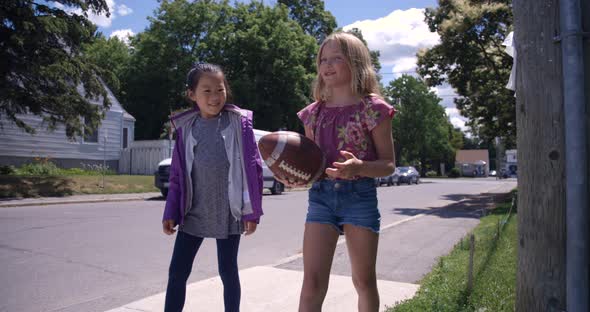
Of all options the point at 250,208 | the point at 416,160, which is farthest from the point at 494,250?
the point at 416,160

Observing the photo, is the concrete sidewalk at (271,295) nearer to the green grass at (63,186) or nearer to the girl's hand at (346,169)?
the girl's hand at (346,169)

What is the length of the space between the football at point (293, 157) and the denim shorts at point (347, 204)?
123 mm

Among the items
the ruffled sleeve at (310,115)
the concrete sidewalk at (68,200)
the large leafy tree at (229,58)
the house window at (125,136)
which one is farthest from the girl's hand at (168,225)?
the large leafy tree at (229,58)

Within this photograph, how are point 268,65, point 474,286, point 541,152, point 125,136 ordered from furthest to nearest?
point 268,65, point 125,136, point 474,286, point 541,152

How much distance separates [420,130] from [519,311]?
6911cm

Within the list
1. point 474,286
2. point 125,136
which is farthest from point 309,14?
point 474,286

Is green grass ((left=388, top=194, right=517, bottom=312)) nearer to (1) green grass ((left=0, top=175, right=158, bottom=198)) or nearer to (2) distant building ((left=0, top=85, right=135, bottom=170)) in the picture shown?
(1) green grass ((left=0, top=175, right=158, bottom=198))

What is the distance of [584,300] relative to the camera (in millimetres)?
2516

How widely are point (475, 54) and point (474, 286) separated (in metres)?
15.1

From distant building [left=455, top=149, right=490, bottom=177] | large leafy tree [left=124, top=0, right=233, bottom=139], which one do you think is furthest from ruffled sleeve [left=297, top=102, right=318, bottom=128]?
distant building [left=455, top=149, right=490, bottom=177]

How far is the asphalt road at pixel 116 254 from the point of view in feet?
16.9

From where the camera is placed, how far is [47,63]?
17.3 metres

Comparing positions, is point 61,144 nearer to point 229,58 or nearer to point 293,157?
point 229,58

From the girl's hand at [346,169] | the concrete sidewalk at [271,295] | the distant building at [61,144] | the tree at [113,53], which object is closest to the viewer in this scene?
the girl's hand at [346,169]
